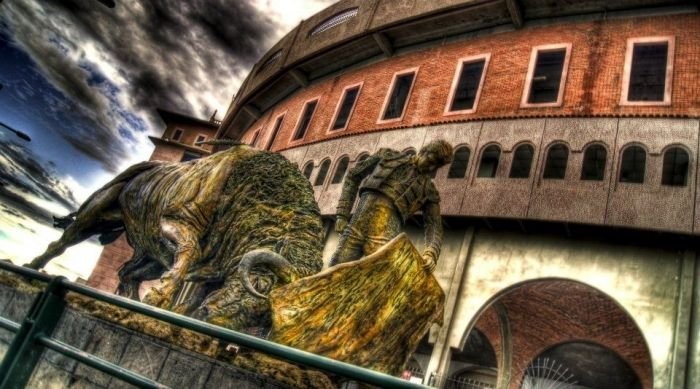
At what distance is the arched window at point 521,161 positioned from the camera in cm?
1138

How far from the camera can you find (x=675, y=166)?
385 inches

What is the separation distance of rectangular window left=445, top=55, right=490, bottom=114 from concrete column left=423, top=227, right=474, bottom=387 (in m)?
4.38

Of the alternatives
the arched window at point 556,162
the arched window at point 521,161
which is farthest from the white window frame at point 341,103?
the arched window at point 556,162

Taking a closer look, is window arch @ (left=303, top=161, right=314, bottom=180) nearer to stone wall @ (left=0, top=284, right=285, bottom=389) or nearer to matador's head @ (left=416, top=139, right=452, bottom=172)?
matador's head @ (left=416, top=139, right=452, bottom=172)

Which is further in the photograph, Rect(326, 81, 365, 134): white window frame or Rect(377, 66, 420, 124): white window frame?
Rect(326, 81, 365, 134): white window frame

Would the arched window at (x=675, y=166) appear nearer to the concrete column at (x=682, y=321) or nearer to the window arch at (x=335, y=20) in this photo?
the concrete column at (x=682, y=321)

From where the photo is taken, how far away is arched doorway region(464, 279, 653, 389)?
12773 mm

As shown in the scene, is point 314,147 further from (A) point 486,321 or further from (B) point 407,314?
(B) point 407,314

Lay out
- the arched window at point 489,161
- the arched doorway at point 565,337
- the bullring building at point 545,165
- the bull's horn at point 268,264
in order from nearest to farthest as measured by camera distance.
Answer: the bull's horn at point 268,264 < the bullring building at point 545,165 < the arched window at point 489,161 < the arched doorway at point 565,337

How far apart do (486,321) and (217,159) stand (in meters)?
14.2

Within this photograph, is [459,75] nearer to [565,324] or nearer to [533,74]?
[533,74]

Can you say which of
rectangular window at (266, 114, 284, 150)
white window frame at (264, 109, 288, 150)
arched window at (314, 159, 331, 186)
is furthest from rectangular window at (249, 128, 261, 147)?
arched window at (314, 159, 331, 186)

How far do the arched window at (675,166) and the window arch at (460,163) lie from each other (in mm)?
4703

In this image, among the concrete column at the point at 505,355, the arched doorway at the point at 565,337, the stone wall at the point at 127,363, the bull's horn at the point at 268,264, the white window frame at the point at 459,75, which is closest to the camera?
the stone wall at the point at 127,363
